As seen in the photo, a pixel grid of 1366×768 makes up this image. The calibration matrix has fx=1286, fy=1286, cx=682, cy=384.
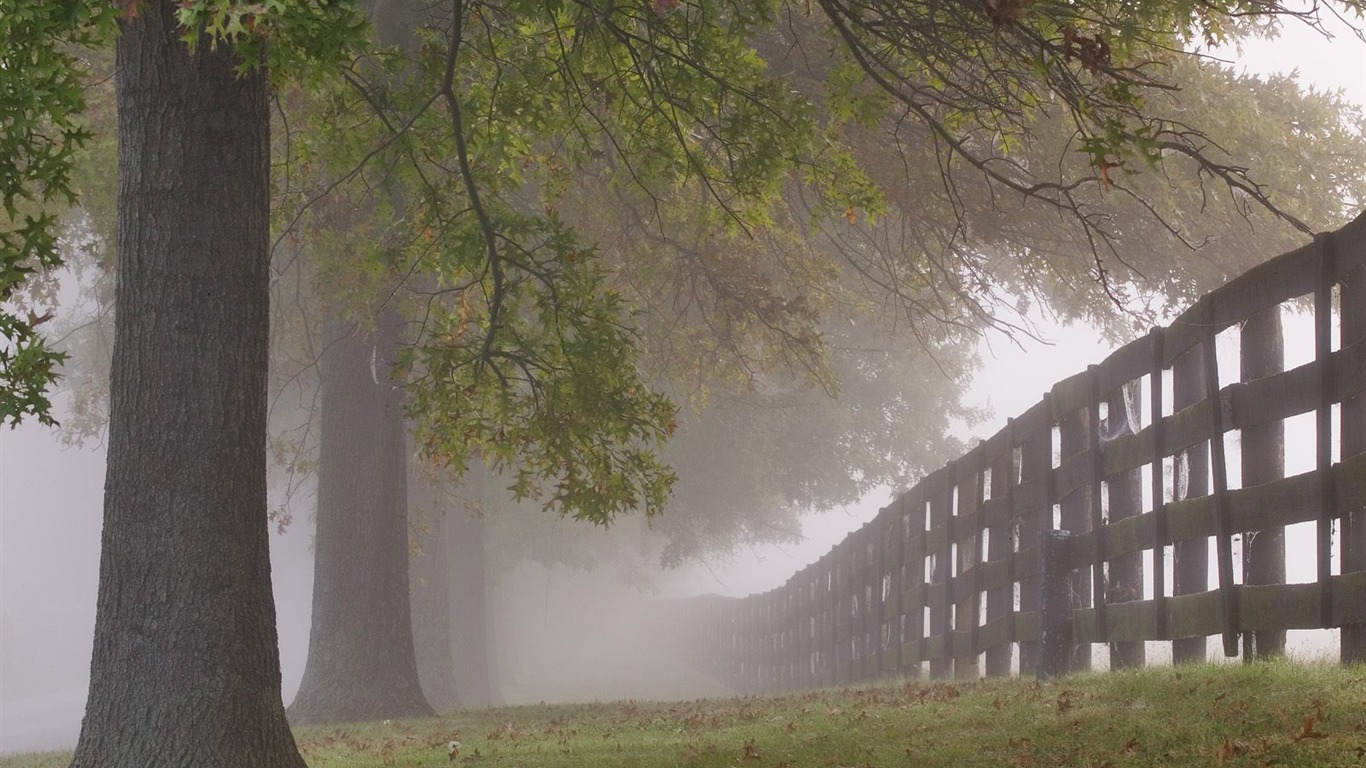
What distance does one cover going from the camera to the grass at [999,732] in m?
5.04

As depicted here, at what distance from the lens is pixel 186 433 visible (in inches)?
238

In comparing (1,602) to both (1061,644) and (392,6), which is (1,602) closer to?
(392,6)

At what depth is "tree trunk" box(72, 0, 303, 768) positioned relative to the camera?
19.4 ft

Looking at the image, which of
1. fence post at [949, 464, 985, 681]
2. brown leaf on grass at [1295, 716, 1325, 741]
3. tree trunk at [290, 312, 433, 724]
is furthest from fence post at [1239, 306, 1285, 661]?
tree trunk at [290, 312, 433, 724]

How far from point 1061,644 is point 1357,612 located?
329 centimetres

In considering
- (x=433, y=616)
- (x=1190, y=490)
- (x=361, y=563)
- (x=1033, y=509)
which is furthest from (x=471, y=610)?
(x=1190, y=490)

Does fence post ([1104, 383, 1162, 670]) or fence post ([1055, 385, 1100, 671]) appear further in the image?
fence post ([1055, 385, 1100, 671])

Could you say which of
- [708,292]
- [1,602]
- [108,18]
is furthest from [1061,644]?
[1,602]

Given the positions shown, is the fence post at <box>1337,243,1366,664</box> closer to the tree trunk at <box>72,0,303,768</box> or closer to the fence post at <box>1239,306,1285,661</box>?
the fence post at <box>1239,306,1285,661</box>

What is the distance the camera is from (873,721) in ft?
23.8

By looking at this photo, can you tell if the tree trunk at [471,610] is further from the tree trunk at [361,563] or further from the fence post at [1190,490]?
the fence post at [1190,490]

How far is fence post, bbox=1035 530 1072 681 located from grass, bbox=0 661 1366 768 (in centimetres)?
32

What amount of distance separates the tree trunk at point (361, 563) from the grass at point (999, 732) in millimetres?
3164

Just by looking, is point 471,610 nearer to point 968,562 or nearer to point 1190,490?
point 968,562
